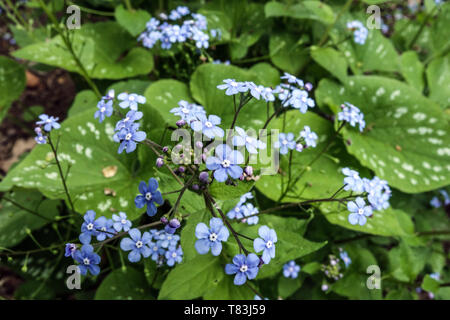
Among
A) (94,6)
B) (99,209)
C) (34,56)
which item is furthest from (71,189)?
(94,6)

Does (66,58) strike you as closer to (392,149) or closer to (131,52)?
(131,52)

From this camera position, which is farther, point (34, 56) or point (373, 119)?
point (373, 119)

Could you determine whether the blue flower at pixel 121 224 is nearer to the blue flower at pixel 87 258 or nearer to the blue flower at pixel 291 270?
the blue flower at pixel 87 258

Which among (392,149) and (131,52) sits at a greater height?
(131,52)

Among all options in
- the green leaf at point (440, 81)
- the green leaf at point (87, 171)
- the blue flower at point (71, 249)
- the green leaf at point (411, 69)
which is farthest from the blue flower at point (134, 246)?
the green leaf at point (440, 81)

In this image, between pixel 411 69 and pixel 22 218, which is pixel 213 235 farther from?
pixel 411 69

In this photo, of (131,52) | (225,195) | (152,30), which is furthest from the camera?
Result: (131,52)
